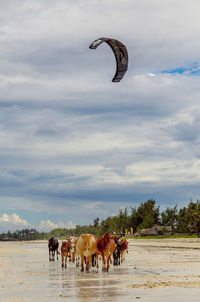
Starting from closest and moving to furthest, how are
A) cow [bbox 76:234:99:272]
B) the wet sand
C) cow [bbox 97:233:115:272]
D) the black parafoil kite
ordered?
the wet sand, the black parafoil kite, cow [bbox 76:234:99:272], cow [bbox 97:233:115:272]

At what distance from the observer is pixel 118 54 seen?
22641mm

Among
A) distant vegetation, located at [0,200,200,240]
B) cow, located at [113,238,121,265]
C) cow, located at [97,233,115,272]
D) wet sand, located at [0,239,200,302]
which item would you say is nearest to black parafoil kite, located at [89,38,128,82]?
cow, located at [97,233,115,272]

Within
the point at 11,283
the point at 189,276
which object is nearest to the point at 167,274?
the point at 189,276

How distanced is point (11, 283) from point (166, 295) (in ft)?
21.6

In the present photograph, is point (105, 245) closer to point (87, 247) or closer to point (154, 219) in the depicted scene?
point (87, 247)

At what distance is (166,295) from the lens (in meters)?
13.4

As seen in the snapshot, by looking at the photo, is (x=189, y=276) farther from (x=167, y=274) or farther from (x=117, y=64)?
(x=117, y=64)

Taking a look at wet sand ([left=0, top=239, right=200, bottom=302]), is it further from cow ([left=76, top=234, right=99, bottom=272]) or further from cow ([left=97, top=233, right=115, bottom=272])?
cow ([left=97, top=233, right=115, bottom=272])

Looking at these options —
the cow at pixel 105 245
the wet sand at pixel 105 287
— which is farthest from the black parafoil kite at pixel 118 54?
the wet sand at pixel 105 287

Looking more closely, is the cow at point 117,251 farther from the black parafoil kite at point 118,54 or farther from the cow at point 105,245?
the black parafoil kite at point 118,54

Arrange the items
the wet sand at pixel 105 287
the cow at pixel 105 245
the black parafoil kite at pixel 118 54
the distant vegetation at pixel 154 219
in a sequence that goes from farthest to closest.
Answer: the distant vegetation at pixel 154 219, the cow at pixel 105 245, the black parafoil kite at pixel 118 54, the wet sand at pixel 105 287

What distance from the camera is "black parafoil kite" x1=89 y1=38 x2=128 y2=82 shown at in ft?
69.4

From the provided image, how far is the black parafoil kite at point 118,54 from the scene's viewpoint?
69.4 feet

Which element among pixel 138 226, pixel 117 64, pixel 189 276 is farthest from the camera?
pixel 138 226
